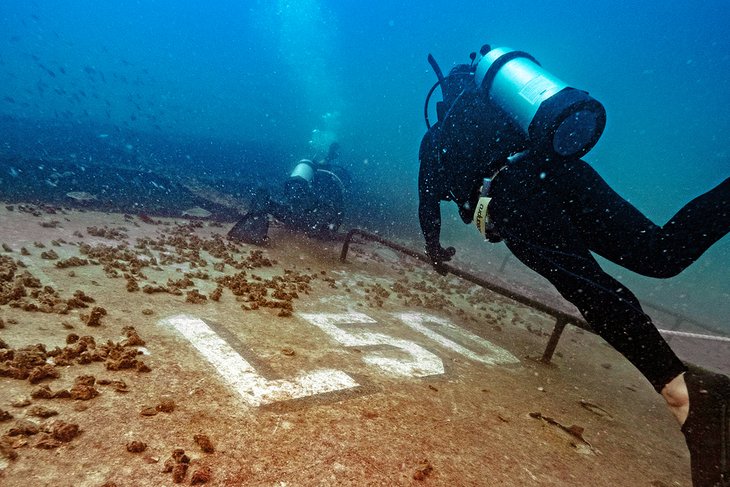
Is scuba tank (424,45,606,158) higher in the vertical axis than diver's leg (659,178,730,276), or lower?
higher

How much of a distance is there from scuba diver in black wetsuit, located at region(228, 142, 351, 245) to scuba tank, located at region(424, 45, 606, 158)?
5819 millimetres

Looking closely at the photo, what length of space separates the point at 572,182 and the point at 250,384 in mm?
2693

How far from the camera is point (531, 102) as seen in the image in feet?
9.25

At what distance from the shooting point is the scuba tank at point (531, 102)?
7.89 ft

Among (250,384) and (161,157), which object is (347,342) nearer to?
(250,384)

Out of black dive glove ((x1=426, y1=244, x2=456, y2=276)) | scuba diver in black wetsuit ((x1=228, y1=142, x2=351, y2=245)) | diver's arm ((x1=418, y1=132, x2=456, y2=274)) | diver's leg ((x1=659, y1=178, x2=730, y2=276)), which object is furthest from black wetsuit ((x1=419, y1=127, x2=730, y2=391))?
scuba diver in black wetsuit ((x1=228, y1=142, x2=351, y2=245))

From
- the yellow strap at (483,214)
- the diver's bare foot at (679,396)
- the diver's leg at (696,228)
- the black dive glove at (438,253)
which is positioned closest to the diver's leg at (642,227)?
the diver's leg at (696,228)

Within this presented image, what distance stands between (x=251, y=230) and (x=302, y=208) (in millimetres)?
2747

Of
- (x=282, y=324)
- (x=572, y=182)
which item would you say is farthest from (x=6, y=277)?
(x=572, y=182)

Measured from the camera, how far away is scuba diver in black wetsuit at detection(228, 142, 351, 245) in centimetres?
838

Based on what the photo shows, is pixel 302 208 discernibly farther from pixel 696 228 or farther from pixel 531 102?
pixel 696 228

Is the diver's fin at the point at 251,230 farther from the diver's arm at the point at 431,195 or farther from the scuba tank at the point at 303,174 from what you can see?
the diver's arm at the point at 431,195

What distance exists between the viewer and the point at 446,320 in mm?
5828

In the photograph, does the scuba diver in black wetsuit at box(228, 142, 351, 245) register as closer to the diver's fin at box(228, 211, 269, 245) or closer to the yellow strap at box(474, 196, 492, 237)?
the diver's fin at box(228, 211, 269, 245)
